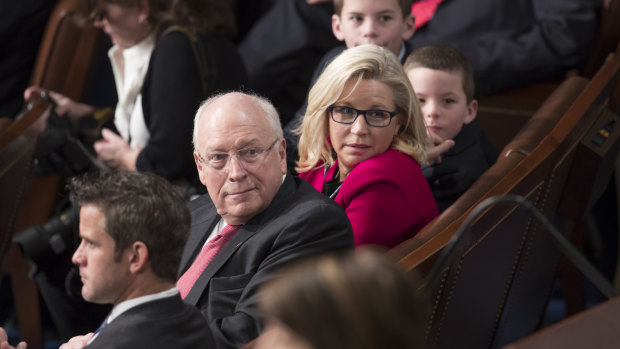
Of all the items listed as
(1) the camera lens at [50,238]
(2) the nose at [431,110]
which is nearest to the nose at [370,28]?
(2) the nose at [431,110]

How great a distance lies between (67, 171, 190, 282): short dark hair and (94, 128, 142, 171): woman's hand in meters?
1.60

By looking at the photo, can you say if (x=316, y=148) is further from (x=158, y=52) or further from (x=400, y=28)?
(x=158, y=52)

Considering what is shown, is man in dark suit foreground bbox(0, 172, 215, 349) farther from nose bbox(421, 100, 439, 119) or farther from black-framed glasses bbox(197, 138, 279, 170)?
nose bbox(421, 100, 439, 119)

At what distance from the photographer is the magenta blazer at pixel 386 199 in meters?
2.07

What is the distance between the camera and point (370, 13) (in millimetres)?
Answer: 2682

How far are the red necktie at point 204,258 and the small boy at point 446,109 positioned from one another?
734 mm

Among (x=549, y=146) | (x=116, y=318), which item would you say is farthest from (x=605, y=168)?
(x=116, y=318)

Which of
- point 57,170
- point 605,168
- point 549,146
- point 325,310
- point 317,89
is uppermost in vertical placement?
point 325,310

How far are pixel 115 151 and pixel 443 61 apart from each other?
134 cm

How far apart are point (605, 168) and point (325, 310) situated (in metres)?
1.93

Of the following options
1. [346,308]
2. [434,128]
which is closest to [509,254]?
[434,128]

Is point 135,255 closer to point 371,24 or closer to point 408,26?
point 371,24

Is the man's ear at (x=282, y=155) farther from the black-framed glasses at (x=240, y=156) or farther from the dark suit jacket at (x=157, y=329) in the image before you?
the dark suit jacket at (x=157, y=329)

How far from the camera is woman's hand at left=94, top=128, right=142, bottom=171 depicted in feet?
10.6
